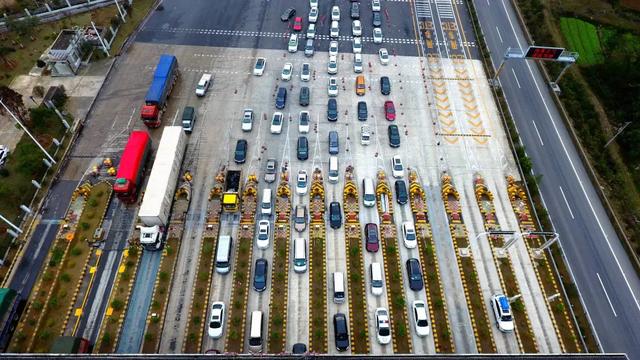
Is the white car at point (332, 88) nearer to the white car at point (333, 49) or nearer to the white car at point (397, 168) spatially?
the white car at point (333, 49)

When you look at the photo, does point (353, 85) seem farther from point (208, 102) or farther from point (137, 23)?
point (137, 23)

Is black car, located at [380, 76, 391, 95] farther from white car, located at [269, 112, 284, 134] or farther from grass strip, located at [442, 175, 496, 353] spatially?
grass strip, located at [442, 175, 496, 353]

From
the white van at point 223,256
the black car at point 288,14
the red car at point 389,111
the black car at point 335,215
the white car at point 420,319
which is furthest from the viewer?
the black car at point 288,14

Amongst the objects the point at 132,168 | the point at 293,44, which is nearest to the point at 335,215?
the point at 132,168

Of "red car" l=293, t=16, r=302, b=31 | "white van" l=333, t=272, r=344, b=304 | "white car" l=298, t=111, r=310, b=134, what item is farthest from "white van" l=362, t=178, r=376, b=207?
"red car" l=293, t=16, r=302, b=31

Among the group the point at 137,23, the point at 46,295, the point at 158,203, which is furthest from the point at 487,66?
the point at 46,295

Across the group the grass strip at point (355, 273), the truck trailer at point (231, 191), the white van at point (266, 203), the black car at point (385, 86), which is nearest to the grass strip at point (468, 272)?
the grass strip at point (355, 273)
